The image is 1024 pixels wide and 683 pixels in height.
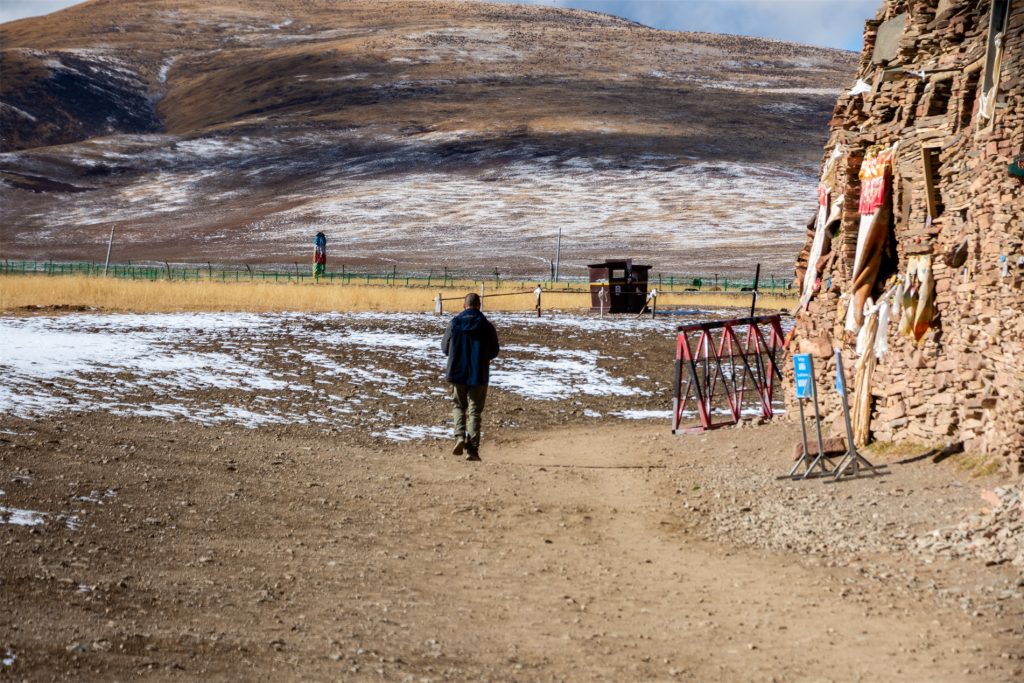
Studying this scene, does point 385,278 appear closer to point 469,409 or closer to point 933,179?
point 469,409

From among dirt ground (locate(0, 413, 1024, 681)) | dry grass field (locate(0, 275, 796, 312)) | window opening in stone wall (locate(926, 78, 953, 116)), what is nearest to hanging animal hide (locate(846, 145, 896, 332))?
window opening in stone wall (locate(926, 78, 953, 116))

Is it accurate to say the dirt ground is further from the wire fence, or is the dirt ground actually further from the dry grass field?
the wire fence

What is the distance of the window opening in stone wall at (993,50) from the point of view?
1241 centimetres

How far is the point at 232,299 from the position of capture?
38406mm

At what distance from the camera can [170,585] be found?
8.19 metres

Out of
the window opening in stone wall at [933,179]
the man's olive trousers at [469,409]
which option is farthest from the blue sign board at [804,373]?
the man's olive trousers at [469,409]

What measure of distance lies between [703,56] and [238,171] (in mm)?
74597

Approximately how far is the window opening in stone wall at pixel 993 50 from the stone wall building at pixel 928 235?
0.01m

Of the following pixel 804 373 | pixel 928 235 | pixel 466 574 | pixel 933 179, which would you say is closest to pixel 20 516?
pixel 466 574

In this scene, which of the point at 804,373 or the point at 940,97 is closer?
the point at 804,373

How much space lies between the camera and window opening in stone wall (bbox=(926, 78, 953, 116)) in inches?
554

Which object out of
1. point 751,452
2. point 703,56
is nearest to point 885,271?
point 751,452

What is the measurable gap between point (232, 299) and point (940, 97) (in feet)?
91.4

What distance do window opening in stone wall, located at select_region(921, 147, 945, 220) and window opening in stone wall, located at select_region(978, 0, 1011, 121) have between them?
1.22 meters
